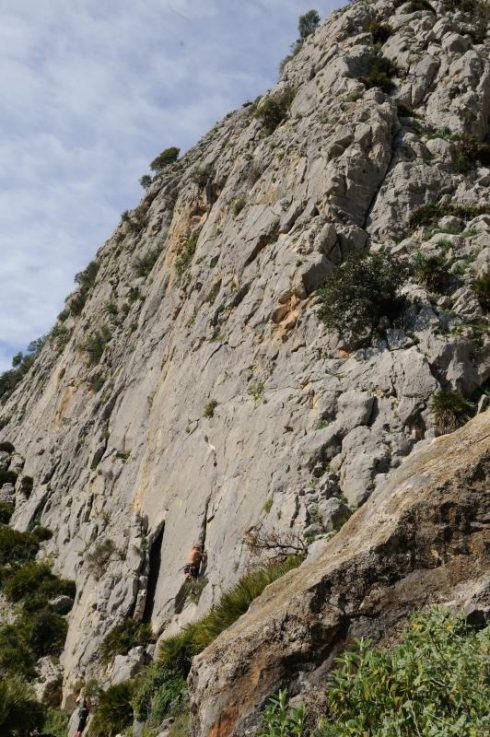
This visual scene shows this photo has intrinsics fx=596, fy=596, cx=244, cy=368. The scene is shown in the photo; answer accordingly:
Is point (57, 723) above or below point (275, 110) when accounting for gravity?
below

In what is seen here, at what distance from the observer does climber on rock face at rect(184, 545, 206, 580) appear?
14516 mm

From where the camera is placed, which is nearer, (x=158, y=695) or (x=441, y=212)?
(x=158, y=695)

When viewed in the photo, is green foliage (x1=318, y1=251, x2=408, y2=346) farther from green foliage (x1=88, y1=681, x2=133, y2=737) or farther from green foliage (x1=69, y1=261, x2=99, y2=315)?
green foliage (x1=69, y1=261, x2=99, y2=315)

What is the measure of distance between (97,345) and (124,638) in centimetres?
2169

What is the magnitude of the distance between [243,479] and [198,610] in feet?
10.4

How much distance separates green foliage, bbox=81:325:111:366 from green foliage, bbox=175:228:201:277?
758 cm

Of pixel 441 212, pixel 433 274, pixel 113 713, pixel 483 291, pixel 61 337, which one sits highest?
pixel 61 337

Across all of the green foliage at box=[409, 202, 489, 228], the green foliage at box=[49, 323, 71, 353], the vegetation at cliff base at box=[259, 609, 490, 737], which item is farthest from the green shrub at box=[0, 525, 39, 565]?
the vegetation at cliff base at box=[259, 609, 490, 737]

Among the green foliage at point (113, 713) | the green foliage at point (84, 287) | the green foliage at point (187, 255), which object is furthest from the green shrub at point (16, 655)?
the green foliage at point (84, 287)

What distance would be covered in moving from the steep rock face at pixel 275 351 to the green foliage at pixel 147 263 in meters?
2.49

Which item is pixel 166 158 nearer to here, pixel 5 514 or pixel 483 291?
pixel 5 514

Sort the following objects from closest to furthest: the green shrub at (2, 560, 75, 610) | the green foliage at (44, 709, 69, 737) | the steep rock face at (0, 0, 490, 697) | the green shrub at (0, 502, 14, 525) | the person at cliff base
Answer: the steep rock face at (0, 0, 490, 697)
the person at cliff base
the green foliage at (44, 709, 69, 737)
the green shrub at (2, 560, 75, 610)
the green shrub at (0, 502, 14, 525)

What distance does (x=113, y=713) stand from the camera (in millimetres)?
12109

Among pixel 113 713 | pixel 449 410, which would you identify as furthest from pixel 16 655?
pixel 449 410
